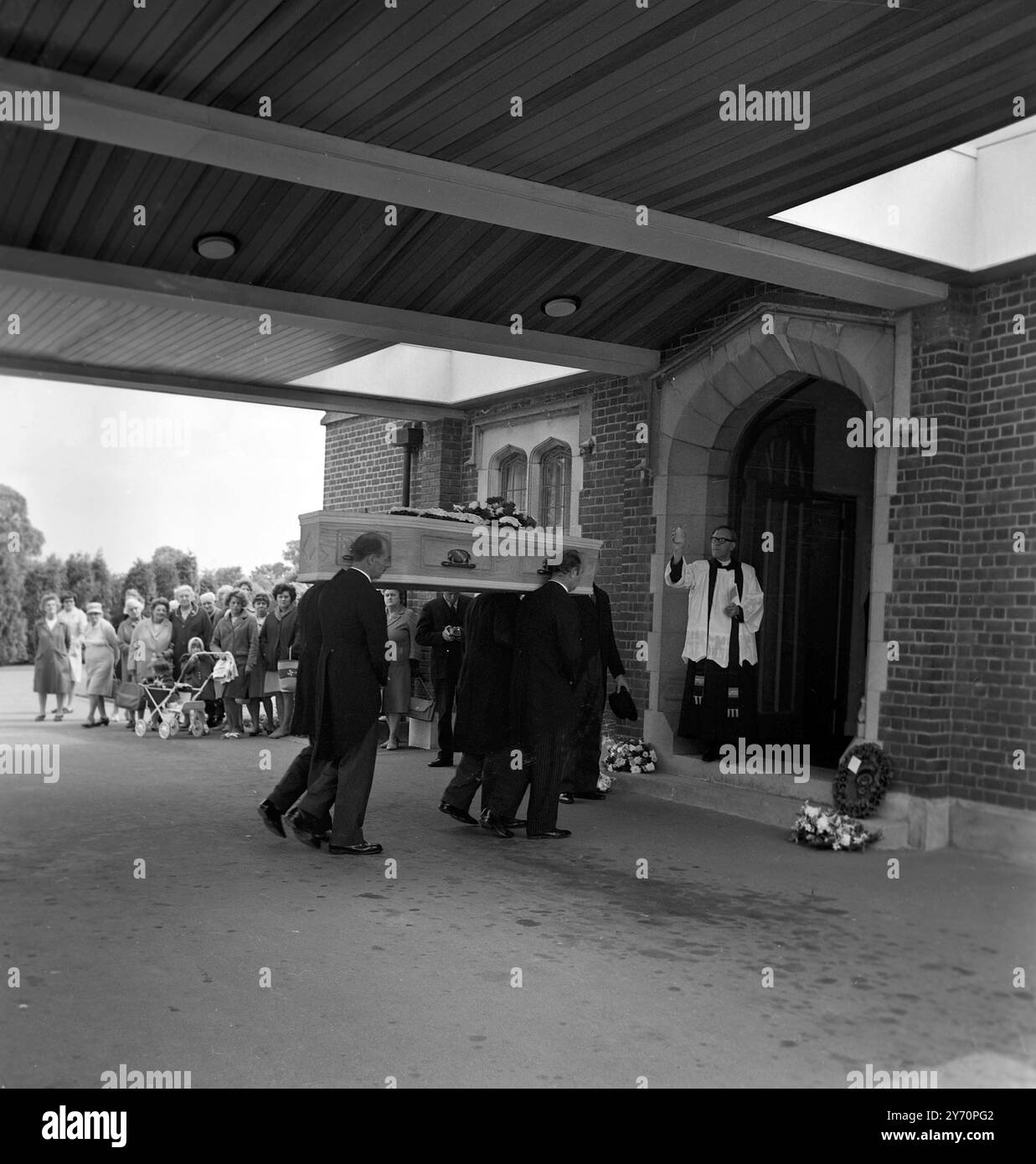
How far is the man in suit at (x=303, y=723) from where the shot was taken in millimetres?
7000

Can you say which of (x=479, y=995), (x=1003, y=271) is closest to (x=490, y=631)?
(x=479, y=995)

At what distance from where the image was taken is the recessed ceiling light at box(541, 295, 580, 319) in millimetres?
9141

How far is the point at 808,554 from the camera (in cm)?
1062

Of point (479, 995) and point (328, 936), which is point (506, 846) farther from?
point (479, 995)

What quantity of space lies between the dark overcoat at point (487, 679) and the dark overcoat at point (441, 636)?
3105 mm

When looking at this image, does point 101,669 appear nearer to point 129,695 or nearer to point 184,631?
point 129,695

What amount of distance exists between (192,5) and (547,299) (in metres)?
4.73

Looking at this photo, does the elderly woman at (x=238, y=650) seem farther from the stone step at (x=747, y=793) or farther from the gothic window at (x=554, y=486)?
the stone step at (x=747, y=793)

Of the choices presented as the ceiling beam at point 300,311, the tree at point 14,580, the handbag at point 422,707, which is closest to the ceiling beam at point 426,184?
the ceiling beam at point 300,311

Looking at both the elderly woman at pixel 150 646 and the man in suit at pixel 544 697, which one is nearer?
the man in suit at pixel 544 697

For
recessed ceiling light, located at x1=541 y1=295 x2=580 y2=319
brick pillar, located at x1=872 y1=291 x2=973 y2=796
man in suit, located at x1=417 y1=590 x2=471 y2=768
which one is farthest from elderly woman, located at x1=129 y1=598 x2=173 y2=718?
brick pillar, located at x1=872 y1=291 x2=973 y2=796

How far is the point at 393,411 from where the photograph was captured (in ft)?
44.8

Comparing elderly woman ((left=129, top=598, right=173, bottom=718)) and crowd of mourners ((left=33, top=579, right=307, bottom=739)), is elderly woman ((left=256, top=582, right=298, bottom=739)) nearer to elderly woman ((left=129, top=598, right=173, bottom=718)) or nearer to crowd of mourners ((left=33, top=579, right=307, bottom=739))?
crowd of mourners ((left=33, top=579, right=307, bottom=739))

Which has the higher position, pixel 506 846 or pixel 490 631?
pixel 490 631
